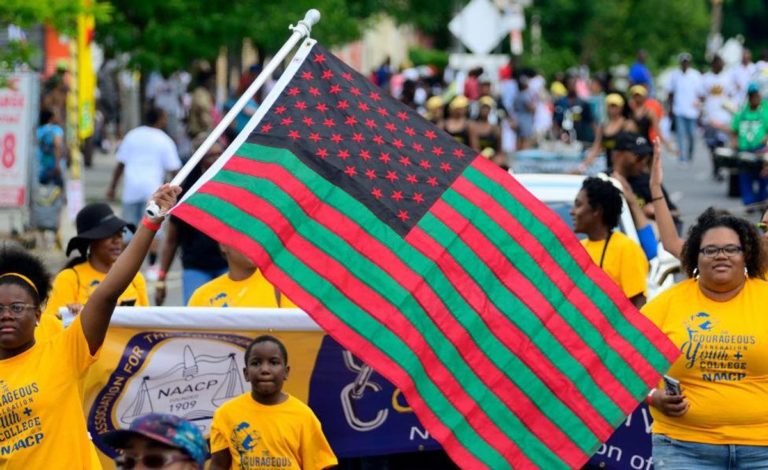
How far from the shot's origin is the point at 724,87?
3319 cm

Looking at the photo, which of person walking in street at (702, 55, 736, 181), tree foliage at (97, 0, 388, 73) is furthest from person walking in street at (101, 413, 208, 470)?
person walking in street at (702, 55, 736, 181)

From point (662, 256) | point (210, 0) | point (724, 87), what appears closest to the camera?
point (662, 256)

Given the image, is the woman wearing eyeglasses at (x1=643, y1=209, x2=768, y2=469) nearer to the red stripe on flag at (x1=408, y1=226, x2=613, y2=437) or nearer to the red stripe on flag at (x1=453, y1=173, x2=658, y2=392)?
the red stripe on flag at (x1=453, y1=173, x2=658, y2=392)

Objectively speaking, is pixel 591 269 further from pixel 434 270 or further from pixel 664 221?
pixel 664 221

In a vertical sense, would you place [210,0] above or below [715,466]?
above

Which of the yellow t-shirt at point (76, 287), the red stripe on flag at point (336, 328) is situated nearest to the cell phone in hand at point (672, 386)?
the red stripe on flag at point (336, 328)

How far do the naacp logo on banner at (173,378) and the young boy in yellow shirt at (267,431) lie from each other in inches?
35.9

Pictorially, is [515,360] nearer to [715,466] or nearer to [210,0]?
[715,466]

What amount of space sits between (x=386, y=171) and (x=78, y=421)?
4.88 feet

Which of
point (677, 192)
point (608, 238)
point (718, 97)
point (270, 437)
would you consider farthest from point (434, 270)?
point (718, 97)

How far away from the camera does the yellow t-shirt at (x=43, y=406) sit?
6148mm

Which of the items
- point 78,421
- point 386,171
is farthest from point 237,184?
point 78,421

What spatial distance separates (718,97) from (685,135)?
4042 mm

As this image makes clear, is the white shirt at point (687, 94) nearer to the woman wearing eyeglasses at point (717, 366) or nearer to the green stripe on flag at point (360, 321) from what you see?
the woman wearing eyeglasses at point (717, 366)
